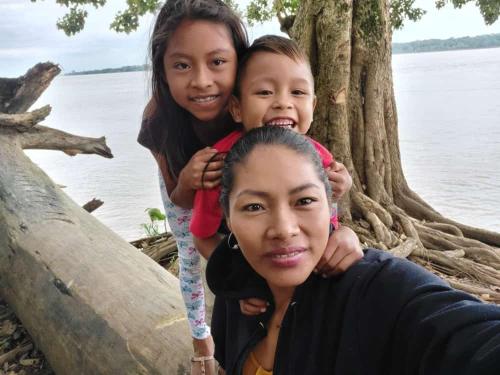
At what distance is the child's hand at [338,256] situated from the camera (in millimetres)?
1084

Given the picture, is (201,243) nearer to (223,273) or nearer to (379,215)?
(223,273)

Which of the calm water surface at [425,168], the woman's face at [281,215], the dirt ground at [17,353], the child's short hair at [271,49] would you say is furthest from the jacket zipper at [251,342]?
the calm water surface at [425,168]

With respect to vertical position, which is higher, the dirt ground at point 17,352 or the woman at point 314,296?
the woman at point 314,296

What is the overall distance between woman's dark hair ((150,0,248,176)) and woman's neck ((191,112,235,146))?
3 cm

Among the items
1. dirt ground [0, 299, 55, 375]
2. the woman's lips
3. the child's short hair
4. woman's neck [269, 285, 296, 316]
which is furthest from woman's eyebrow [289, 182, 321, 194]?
dirt ground [0, 299, 55, 375]

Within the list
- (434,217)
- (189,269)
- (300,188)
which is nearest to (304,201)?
(300,188)

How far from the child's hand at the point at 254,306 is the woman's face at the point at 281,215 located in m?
0.19

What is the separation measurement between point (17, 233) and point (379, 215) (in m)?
2.60

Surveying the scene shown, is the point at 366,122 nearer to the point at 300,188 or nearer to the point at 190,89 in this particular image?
the point at 190,89

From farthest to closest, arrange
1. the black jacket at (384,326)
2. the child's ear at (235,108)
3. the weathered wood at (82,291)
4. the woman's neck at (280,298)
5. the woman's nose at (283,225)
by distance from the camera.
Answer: the weathered wood at (82,291), the child's ear at (235,108), the woman's neck at (280,298), the woman's nose at (283,225), the black jacket at (384,326)

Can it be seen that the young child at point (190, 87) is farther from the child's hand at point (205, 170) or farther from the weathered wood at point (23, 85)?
the weathered wood at point (23, 85)

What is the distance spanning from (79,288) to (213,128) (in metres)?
1.29

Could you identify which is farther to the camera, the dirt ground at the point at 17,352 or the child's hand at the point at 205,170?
the dirt ground at the point at 17,352

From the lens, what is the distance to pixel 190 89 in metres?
1.58
